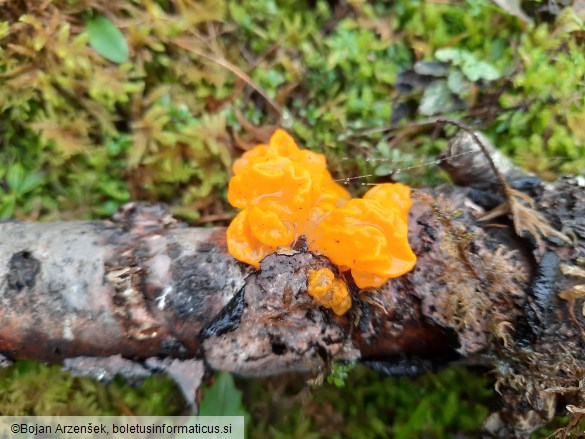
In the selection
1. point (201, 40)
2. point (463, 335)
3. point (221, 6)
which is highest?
point (221, 6)

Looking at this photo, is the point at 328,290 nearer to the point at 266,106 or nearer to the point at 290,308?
the point at 290,308

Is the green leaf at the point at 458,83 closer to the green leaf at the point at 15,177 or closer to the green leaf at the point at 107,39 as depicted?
the green leaf at the point at 107,39

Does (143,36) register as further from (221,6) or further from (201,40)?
(221,6)

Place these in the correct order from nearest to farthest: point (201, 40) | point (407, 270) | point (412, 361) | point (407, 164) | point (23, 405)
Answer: point (407, 270)
point (412, 361)
point (23, 405)
point (407, 164)
point (201, 40)

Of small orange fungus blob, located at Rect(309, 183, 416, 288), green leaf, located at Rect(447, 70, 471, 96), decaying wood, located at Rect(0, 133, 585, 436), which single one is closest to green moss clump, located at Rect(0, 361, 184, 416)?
decaying wood, located at Rect(0, 133, 585, 436)

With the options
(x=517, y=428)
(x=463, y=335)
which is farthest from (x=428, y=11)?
(x=517, y=428)

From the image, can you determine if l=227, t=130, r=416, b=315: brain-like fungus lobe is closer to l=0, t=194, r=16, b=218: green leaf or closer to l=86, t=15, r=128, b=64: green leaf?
l=86, t=15, r=128, b=64: green leaf
